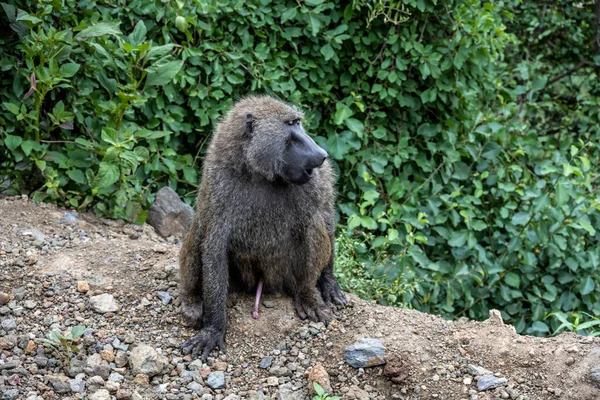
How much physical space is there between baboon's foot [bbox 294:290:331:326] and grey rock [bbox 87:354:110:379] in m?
1.02

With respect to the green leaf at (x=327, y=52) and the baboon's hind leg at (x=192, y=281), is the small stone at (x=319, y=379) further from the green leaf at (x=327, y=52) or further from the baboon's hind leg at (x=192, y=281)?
the green leaf at (x=327, y=52)

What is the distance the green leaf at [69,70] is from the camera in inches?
187

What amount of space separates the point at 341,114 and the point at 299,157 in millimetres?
2208

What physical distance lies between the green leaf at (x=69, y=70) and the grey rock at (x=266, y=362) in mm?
2101

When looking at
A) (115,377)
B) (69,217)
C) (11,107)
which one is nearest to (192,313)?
(115,377)

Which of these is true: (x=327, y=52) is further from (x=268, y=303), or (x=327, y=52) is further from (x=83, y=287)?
(x=83, y=287)

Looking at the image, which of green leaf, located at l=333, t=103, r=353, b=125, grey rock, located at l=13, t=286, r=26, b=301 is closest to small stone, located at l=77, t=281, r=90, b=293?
grey rock, located at l=13, t=286, r=26, b=301

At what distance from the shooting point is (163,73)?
197 inches

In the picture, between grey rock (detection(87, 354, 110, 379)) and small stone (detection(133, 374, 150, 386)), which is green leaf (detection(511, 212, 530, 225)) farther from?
grey rock (detection(87, 354, 110, 379))

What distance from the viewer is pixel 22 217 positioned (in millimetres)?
4820

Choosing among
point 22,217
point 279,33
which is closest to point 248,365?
point 22,217

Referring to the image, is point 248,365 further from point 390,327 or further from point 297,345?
point 390,327

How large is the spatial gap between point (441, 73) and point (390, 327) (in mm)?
2688

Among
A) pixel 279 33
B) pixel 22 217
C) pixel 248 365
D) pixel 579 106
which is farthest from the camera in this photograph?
pixel 579 106
